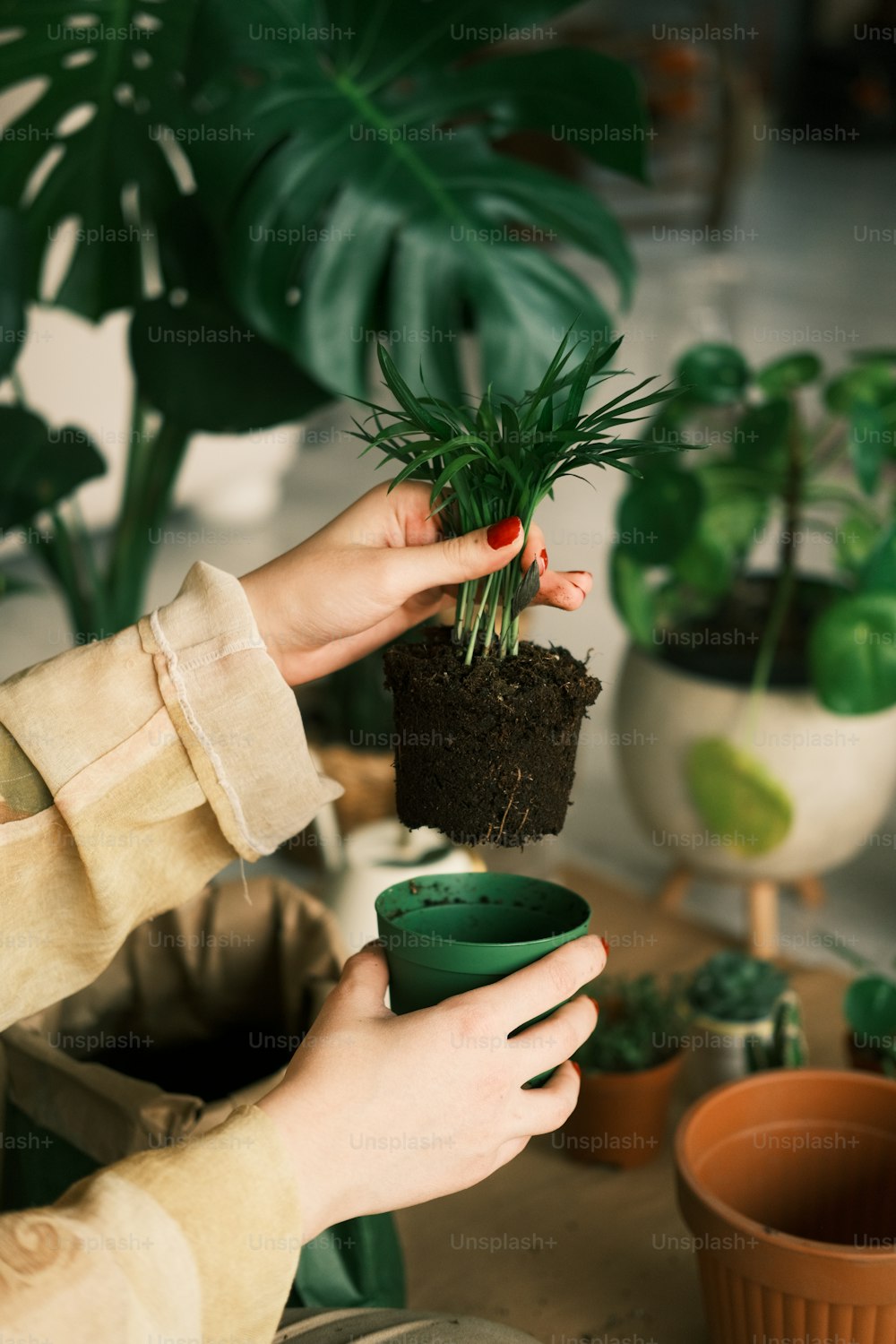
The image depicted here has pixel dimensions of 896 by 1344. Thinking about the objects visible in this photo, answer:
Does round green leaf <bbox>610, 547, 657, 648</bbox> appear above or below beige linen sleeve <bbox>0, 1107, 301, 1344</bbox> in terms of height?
above

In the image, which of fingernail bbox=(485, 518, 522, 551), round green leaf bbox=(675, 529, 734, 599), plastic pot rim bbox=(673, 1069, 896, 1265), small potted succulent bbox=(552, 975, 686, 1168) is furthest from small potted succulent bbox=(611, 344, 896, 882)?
fingernail bbox=(485, 518, 522, 551)

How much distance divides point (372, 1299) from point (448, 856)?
1.60ft

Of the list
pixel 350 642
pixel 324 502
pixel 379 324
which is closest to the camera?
pixel 350 642

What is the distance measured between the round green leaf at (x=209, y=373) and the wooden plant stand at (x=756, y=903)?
85cm

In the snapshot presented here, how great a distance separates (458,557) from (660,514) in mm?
848

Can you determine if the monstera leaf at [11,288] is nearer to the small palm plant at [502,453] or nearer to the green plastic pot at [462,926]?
the small palm plant at [502,453]

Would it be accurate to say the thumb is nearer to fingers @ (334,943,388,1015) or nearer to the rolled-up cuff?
fingers @ (334,943,388,1015)

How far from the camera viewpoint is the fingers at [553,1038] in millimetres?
724

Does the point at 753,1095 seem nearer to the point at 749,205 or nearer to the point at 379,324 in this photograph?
the point at 379,324

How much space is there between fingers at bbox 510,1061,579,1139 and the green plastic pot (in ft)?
0.13

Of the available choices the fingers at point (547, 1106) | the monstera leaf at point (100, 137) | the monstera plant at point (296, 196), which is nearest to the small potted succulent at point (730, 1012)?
the fingers at point (547, 1106)

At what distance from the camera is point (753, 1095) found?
101 cm

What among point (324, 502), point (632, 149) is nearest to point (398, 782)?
point (632, 149)

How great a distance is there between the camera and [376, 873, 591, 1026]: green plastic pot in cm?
75
